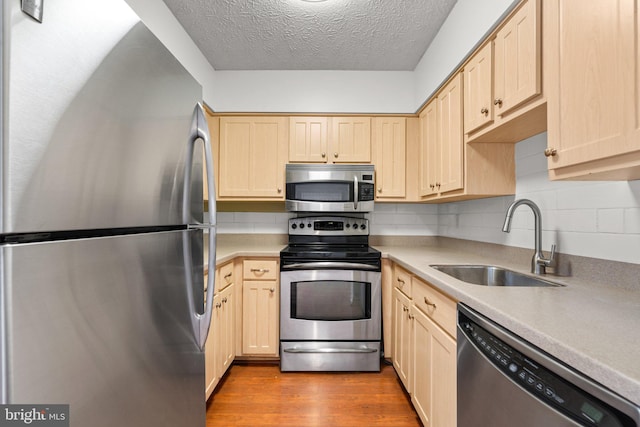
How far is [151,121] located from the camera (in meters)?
0.76

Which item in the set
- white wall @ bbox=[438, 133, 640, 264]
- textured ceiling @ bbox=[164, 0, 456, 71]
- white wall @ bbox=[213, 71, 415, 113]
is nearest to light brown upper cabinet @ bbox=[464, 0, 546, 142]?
white wall @ bbox=[438, 133, 640, 264]

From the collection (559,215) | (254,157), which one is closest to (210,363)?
(254,157)

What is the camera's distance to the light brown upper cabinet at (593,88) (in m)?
0.81

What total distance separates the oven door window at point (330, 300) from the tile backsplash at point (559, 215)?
3.17 ft

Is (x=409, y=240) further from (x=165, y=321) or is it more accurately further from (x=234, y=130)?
(x=165, y=321)

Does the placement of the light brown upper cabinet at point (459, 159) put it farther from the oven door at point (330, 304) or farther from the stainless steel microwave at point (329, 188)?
the oven door at point (330, 304)

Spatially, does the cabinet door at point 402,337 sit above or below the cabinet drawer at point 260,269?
below

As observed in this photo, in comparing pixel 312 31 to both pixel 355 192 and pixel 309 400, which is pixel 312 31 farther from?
pixel 309 400

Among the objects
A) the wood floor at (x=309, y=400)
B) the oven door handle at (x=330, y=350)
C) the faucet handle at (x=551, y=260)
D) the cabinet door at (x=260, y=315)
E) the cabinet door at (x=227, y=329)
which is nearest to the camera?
the faucet handle at (x=551, y=260)

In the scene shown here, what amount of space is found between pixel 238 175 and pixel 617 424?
8.78 ft

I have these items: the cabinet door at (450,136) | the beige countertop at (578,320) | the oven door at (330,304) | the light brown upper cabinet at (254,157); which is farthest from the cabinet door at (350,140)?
the beige countertop at (578,320)

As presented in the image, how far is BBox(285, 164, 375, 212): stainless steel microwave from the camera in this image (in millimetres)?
2730

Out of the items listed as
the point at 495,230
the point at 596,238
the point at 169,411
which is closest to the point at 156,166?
the point at 169,411

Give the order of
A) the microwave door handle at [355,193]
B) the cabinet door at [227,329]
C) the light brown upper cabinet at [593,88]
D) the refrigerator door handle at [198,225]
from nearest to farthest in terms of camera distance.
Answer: the light brown upper cabinet at [593,88] < the refrigerator door handle at [198,225] < the cabinet door at [227,329] < the microwave door handle at [355,193]
